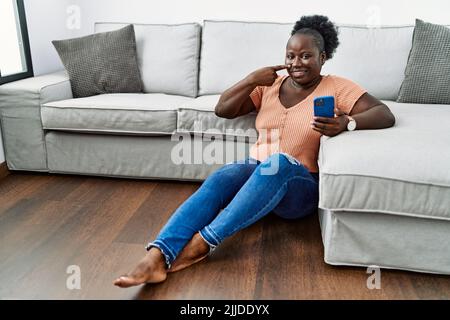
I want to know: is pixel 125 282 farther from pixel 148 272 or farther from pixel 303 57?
pixel 303 57

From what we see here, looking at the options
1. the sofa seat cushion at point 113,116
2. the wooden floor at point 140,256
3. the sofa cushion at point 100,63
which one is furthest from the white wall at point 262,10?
the wooden floor at point 140,256

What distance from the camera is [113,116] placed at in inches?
90.6

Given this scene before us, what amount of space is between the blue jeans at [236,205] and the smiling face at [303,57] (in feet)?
1.15

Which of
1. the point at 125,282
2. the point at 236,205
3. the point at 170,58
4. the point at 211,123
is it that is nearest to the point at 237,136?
the point at 211,123

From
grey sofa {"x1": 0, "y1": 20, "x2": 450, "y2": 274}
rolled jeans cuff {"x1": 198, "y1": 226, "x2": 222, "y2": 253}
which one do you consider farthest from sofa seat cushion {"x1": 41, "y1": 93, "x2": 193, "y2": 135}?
rolled jeans cuff {"x1": 198, "y1": 226, "x2": 222, "y2": 253}

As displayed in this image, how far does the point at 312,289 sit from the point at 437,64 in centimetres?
145

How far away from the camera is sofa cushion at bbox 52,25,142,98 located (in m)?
2.62

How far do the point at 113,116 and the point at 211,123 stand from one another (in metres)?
0.52

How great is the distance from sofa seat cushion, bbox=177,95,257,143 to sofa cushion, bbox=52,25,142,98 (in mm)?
585

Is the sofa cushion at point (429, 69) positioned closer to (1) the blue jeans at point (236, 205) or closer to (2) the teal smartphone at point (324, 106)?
(2) the teal smartphone at point (324, 106)

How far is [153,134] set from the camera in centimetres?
231

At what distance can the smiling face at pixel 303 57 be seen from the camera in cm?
172

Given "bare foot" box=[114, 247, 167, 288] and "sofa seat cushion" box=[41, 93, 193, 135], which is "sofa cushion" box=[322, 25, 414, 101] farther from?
"bare foot" box=[114, 247, 167, 288]
